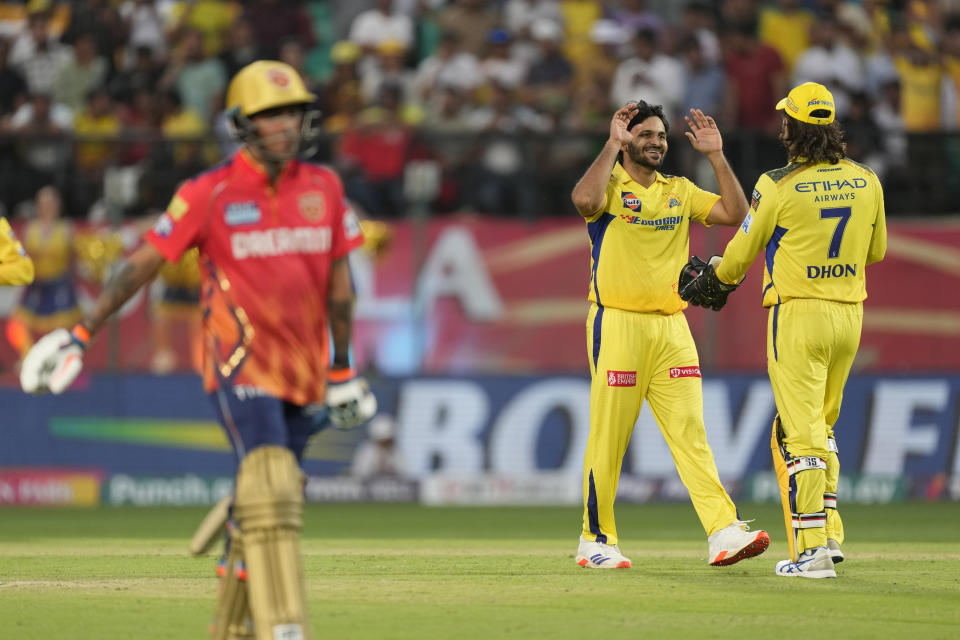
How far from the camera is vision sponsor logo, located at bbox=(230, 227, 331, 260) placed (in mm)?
6156

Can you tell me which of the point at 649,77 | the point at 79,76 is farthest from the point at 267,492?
the point at 79,76

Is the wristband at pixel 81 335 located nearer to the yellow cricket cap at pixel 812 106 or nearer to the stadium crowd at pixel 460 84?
the yellow cricket cap at pixel 812 106

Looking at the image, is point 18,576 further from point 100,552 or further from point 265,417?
point 265,417

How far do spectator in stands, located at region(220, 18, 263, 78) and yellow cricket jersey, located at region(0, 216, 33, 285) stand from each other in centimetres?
966

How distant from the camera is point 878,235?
9.27 m

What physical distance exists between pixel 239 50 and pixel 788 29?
6.40 m

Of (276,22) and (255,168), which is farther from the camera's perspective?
(276,22)

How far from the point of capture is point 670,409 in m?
9.56

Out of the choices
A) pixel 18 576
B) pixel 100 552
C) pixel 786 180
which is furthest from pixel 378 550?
pixel 786 180

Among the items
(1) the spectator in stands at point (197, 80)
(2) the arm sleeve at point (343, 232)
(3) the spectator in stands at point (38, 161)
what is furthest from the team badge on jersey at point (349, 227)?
(1) the spectator in stands at point (197, 80)

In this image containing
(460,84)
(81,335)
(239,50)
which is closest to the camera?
(81,335)

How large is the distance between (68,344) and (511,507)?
10460 millimetres

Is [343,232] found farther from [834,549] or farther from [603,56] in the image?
[603,56]

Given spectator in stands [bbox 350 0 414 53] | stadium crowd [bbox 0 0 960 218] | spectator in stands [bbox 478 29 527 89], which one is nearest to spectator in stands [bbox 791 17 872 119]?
stadium crowd [bbox 0 0 960 218]
